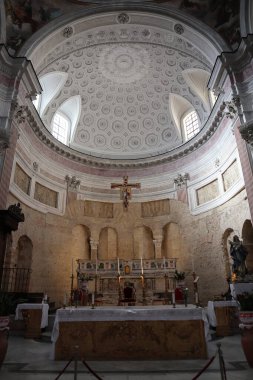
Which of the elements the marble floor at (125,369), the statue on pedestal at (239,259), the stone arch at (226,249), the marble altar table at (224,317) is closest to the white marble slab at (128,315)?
the marble floor at (125,369)

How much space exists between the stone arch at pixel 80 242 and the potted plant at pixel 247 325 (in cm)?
1432

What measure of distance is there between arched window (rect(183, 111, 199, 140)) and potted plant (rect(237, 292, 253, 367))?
16.9 m

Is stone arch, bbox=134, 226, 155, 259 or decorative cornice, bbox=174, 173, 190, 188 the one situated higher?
decorative cornice, bbox=174, 173, 190, 188

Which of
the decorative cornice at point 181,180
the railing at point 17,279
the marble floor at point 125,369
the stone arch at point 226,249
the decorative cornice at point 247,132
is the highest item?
the decorative cornice at point 181,180

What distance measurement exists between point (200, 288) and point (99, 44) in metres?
16.5

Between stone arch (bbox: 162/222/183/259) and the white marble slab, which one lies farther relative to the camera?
stone arch (bbox: 162/222/183/259)

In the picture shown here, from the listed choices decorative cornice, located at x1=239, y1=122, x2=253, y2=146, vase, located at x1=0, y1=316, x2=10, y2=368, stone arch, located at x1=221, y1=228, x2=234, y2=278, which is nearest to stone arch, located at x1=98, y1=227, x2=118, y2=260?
stone arch, located at x1=221, y1=228, x2=234, y2=278

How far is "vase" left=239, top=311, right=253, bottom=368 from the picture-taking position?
5.39 m

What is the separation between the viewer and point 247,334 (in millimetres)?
5504

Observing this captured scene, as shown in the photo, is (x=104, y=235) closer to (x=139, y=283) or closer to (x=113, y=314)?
(x=139, y=283)

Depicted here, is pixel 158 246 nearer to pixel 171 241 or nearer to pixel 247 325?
pixel 171 241

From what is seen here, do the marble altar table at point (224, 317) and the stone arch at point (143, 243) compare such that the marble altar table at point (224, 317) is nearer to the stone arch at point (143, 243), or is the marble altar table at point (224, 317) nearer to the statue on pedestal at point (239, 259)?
the statue on pedestal at point (239, 259)

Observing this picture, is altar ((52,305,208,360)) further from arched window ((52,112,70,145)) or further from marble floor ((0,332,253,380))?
arched window ((52,112,70,145))

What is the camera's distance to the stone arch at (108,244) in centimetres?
1988
